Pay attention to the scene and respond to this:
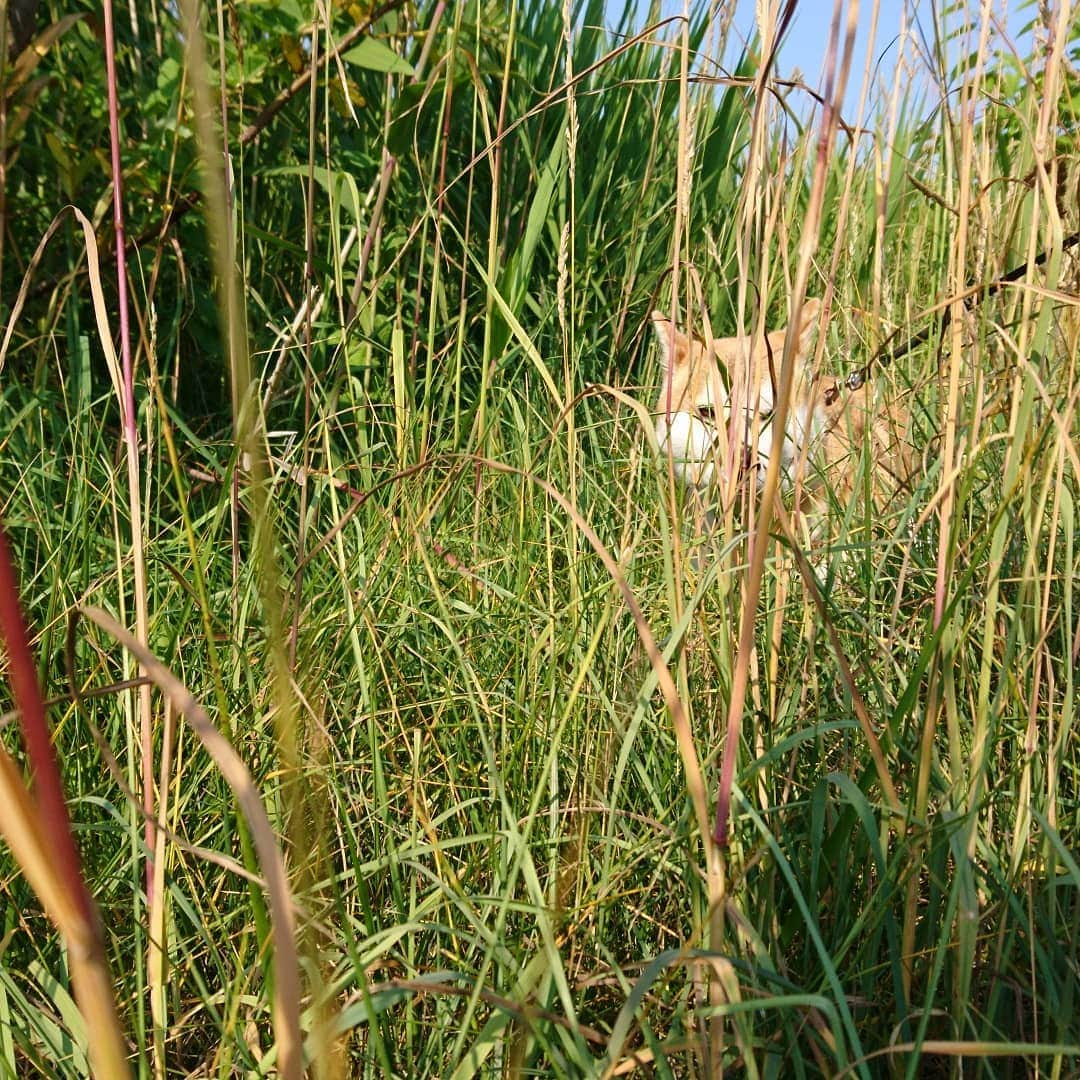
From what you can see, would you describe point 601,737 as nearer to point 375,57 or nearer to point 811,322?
point 811,322

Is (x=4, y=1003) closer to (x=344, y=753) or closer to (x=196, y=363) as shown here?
(x=344, y=753)

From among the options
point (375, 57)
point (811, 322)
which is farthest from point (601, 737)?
point (375, 57)

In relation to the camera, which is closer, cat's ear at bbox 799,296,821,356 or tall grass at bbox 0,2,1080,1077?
tall grass at bbox 0,2,1080,1077

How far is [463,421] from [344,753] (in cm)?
55

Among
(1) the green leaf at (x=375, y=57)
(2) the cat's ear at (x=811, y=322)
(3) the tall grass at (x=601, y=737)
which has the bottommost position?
(3) the tall grass at (x=601, y=737)

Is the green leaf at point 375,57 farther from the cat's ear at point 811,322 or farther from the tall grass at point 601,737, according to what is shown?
the cat's ear at point 811,322

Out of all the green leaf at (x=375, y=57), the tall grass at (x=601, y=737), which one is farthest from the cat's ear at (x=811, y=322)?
the green leaf at (x=375, y=57)

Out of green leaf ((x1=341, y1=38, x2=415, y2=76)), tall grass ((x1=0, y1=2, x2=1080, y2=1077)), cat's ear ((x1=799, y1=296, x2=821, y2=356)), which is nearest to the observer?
tall grass ((x1=0, y1=2, x2=1080, y2=1077))

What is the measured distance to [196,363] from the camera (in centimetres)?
168

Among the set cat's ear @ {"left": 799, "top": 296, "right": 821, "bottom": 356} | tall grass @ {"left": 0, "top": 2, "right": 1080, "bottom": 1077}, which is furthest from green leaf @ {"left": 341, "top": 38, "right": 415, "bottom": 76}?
cat's ear @ {"left": 799, "top": 296, "right": 821, "bottom": 356}

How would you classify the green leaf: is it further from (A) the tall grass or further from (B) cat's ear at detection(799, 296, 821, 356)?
(B) cat's ear at detection(799, 296, 821, 356)

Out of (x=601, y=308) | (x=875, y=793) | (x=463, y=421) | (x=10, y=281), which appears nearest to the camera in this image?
(x=875, y=793)

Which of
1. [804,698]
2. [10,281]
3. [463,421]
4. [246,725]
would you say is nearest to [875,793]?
[804,698]

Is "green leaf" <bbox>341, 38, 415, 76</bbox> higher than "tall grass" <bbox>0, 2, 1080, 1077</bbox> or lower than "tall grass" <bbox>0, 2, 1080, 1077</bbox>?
higher
